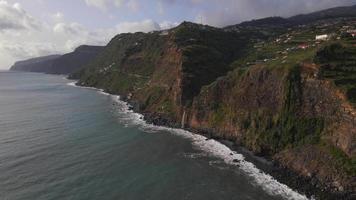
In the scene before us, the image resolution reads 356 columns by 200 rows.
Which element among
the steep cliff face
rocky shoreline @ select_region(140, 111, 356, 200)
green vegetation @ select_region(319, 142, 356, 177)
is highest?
the steep cliff face

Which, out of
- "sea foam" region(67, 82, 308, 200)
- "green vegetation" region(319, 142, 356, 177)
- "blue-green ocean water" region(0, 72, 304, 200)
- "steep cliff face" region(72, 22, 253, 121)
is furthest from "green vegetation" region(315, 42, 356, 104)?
"steep cliff face" region(72, 22, 253, 121)

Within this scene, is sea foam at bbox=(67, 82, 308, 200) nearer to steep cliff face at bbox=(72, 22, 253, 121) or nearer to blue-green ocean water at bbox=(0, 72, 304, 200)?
blue-green ocean water at bbox=(0, 72, 304, 200)

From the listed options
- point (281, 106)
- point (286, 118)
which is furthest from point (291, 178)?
point (281, 106)

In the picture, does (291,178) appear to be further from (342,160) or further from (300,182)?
(342,160)

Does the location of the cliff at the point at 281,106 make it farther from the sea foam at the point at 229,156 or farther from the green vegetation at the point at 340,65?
the sea foam at the point at 229,156

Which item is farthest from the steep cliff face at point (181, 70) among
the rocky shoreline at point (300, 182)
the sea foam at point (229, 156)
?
the rocky shoreline at point (300, 182)

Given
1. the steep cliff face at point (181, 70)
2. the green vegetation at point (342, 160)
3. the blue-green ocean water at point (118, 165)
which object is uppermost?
the steep cliff face at point (181, 70)

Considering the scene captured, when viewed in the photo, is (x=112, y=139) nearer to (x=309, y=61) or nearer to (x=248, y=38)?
(x=309, y=61)
